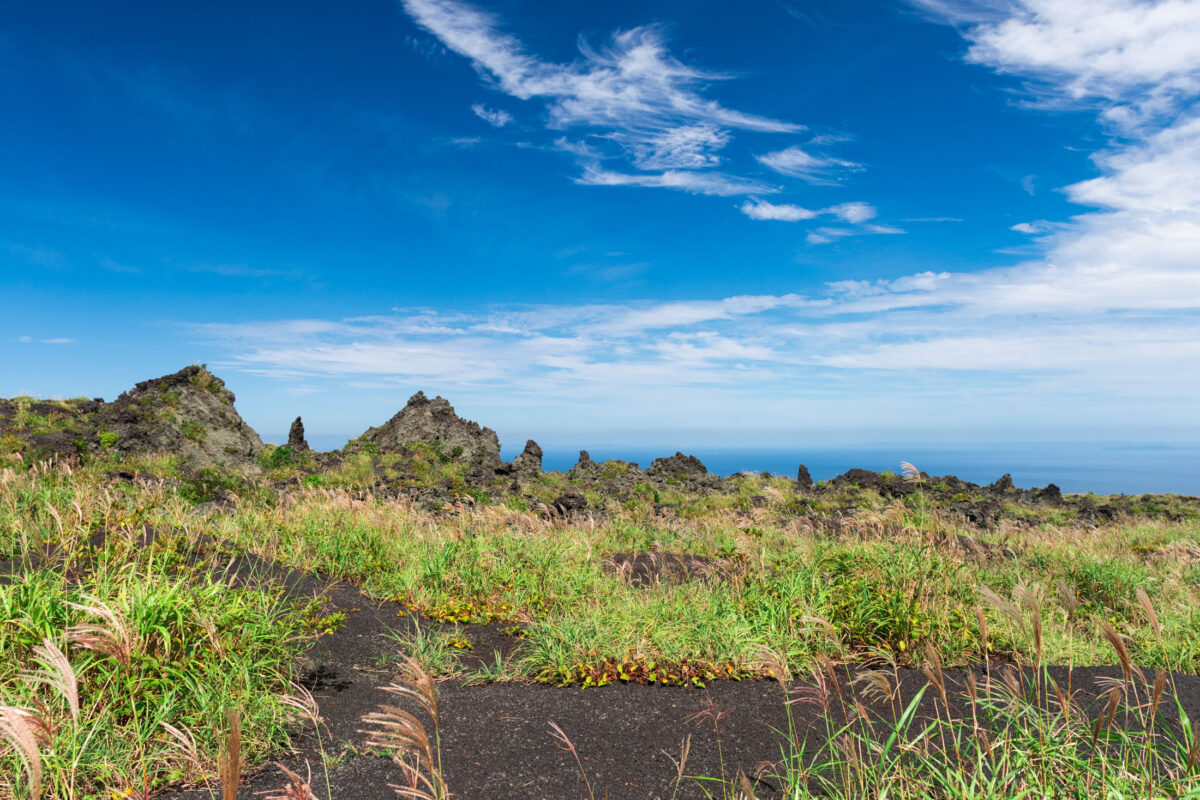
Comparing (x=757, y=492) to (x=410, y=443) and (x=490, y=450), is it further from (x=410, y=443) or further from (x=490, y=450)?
(x=410, y=443)

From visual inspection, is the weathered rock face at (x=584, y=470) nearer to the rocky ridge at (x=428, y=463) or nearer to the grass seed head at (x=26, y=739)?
the rocky ridge at (x=428, y=463)

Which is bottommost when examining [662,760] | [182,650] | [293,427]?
[662,760]

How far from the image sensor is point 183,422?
2681 cm

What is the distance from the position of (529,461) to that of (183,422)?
47.9ft

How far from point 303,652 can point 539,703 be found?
245 cm

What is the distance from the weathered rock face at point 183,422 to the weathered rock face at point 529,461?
36.3 feet

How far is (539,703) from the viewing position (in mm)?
5418

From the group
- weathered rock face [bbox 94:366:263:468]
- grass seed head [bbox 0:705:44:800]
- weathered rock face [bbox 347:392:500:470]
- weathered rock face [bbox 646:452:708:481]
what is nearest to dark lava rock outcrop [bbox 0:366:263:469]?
weathered rock face [bbox 94:366:263:468]

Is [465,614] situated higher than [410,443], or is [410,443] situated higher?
[410,443]

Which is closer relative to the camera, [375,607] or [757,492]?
[375,607]

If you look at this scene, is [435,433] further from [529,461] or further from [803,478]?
[803,478]

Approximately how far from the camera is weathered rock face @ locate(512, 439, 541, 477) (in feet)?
93.3

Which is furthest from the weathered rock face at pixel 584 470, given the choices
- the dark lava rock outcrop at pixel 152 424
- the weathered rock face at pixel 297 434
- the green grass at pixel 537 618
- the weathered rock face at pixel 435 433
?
the green grass at pixel 537 618

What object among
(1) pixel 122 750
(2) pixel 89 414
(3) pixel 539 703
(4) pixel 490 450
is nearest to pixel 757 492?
(4) pixel 490 450
